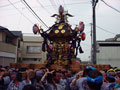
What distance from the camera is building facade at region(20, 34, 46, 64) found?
94.4 feet

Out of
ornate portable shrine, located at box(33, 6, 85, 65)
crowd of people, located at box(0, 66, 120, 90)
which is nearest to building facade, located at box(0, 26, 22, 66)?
ornate portable shrine, located at box(33, 6, 85, 65)

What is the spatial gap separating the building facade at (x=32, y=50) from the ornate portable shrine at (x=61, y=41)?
20070mm

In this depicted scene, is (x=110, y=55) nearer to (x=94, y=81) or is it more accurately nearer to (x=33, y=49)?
(x=33, y=49)

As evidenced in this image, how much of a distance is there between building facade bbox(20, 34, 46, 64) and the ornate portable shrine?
65.8 feet

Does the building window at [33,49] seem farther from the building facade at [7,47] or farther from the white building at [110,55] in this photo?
the white building at [110,55]

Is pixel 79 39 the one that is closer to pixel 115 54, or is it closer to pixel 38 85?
pixel 38 85

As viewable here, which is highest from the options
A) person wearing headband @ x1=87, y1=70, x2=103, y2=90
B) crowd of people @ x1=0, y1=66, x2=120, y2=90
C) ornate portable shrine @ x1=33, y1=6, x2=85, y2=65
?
ornate portable shrine @ x1=33, y1=6, x2=85, y2=65

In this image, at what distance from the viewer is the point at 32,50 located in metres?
28.9

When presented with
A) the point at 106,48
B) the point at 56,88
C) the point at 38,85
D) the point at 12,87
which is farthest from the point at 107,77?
the point at 106,48

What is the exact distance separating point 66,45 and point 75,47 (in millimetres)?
470

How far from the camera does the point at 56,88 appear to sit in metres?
4.08

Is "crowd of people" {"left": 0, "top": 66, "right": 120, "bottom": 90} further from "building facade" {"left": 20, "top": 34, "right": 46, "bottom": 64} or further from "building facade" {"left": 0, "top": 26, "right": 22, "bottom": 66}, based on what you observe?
"building facade" {"left": 20, "top": 34, "right": 46, "bottom": 64}

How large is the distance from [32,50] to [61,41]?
2060cm

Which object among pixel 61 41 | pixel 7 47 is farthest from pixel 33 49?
pixel 61 41
